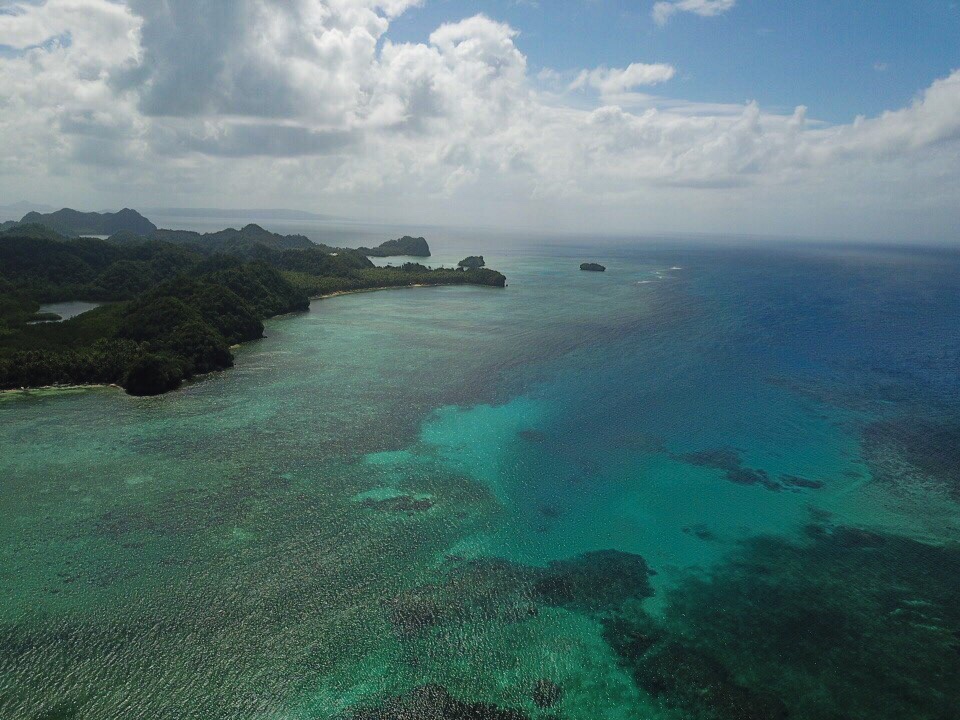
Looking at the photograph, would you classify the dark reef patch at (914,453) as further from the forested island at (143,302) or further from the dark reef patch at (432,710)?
the forested island at (143,302)

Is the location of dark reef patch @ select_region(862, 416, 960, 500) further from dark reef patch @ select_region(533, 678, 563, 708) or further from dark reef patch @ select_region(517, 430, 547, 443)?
dark reef patch @ select_region(533, 678, 563, 708)

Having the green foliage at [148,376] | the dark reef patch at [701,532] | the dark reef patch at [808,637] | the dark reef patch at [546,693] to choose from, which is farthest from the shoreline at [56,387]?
the dark reef patch at [701,532]

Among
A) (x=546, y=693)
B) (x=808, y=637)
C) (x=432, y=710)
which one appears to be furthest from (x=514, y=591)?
(x=808, y=637)

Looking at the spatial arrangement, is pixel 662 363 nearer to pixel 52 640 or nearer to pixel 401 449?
pixel 401 449

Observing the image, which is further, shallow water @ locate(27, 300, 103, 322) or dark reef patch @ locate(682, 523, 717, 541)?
shallow water @ locate(27, 300, 103, 322)

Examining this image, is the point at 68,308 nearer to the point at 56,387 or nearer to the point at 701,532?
the point at 56,387

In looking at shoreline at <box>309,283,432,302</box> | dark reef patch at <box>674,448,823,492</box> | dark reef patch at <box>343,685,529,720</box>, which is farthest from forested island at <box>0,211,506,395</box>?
dark reef patch at <box>674,448,823,492</box>
